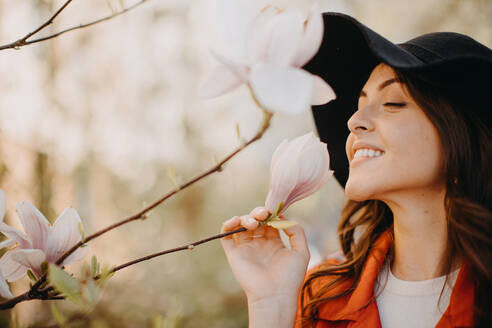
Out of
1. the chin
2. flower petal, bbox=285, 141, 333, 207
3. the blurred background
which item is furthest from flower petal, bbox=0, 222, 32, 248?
the blurred background

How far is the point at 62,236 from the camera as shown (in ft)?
1.63

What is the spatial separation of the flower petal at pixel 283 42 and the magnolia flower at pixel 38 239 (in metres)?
0.32

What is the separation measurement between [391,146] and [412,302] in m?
0.46

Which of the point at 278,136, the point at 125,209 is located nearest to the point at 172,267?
the point at 125,209

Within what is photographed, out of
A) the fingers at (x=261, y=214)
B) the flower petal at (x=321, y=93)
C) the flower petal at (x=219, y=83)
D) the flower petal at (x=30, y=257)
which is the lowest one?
the fingers at (x=261, y=214)

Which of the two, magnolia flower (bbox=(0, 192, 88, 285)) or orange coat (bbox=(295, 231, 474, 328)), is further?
orange coat (bbox=(295, 231, 474, 328))

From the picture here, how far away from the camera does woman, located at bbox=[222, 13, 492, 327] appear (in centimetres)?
93

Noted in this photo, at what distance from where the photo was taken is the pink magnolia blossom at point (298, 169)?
2.01 feet

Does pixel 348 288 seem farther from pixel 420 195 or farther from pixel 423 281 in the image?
pixel 420 195

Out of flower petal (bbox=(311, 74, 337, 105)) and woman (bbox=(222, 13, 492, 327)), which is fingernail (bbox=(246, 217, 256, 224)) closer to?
woman (bbox=(222, 13, 492, 327))

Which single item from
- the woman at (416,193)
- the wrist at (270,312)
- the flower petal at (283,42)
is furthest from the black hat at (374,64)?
the wrist at (270,312)

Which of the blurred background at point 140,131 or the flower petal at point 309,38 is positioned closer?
the flower petal at point 309,38

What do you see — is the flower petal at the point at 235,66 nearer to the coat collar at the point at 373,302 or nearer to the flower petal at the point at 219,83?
the flower petal at the point at 219,83

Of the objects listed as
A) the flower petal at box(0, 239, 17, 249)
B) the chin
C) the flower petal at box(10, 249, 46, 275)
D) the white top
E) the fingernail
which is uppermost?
the flower petal at box(0, 239, 17, 249)
